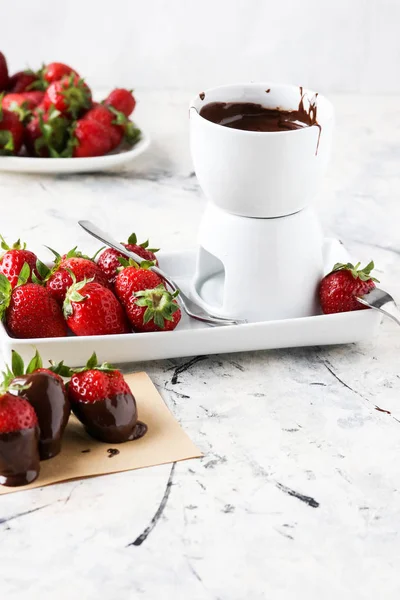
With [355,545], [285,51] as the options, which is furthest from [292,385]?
[285,51]

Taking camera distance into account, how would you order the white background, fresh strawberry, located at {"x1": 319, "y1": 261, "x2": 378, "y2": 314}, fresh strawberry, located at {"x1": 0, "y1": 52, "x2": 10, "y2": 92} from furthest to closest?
the white background → fresh strawberry, located at {"x1": 0, "y1": 52, "x2": 10, "y2": 92} → fresh strawberry, located at {"x1": 319, "y1": 261, "x2": 378, "y2": 314}

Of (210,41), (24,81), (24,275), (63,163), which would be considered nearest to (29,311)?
(24,275)

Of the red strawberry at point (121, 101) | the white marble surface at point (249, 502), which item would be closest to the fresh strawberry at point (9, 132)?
the red strawberry at point (121, 101)

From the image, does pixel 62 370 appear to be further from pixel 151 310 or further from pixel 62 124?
pixel 62 124

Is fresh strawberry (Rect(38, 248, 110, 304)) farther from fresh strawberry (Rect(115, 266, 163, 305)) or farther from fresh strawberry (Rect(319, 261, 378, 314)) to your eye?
fresh strawberry (Rect(319, 261, 378, 314))

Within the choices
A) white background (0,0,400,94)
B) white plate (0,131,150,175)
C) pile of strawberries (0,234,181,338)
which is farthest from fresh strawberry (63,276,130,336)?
white background (0,0,400,94)

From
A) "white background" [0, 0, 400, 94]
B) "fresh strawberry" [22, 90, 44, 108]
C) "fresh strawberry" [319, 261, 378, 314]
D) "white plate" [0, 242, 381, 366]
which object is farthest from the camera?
"white background" [0, 0, 400, 94]

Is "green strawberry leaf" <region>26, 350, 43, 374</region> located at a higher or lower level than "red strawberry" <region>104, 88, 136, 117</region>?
lower
